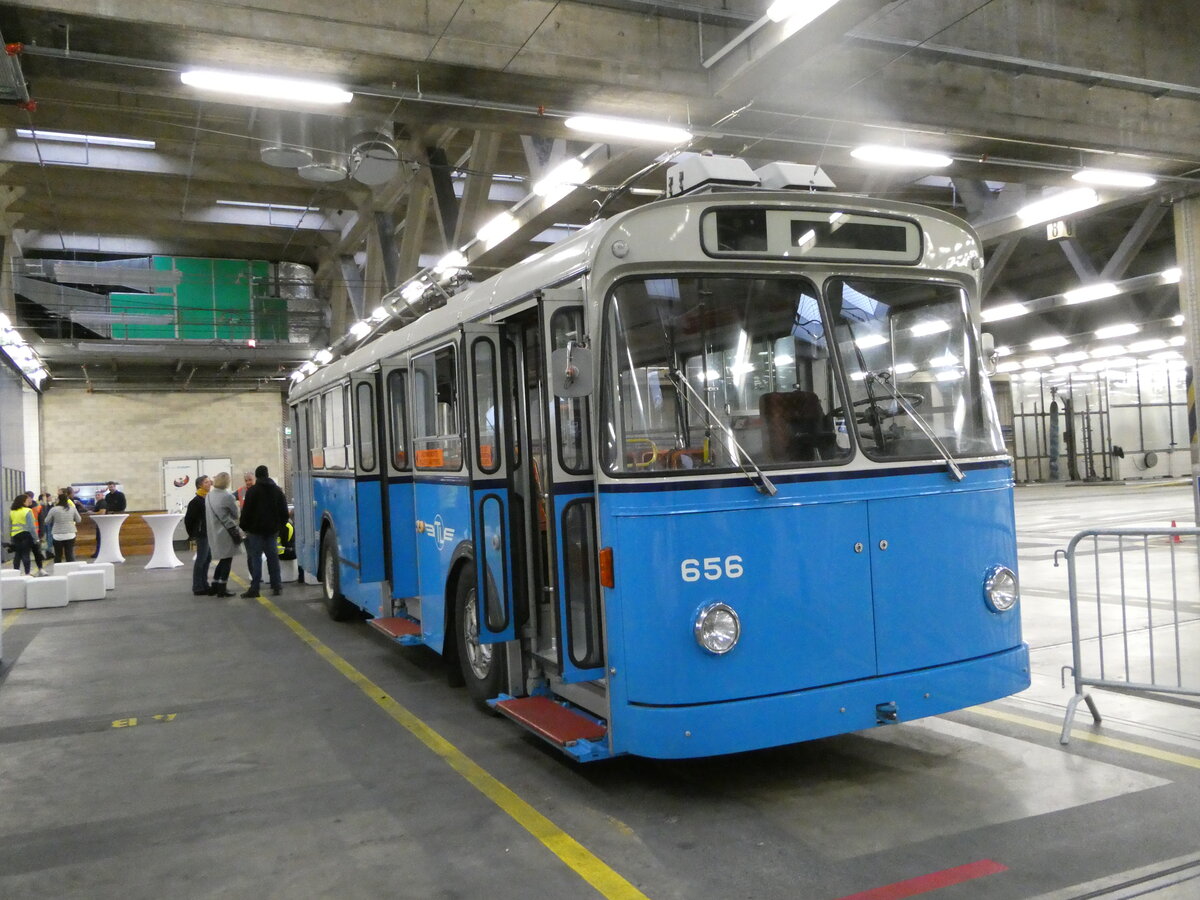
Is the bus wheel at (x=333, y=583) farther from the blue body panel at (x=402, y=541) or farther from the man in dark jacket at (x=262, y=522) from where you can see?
the man in dark jacket at (x=262, y=522)

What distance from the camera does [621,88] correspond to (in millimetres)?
9016

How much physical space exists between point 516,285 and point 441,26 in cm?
363

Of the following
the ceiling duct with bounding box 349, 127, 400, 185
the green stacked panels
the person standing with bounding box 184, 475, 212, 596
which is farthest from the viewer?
the green stacked panels

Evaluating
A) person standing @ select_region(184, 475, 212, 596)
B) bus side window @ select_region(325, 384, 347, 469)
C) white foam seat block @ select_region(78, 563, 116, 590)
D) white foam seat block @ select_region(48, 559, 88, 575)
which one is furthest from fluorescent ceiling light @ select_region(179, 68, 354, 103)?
white foam seat block @ select_region(48, 559, 88, 575)

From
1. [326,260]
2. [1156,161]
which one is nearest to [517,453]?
[1156,161]

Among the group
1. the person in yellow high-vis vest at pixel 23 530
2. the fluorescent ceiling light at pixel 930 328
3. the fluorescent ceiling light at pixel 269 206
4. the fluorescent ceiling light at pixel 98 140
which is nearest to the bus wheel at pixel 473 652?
the fluorescent ceiling light at pixel 930 328

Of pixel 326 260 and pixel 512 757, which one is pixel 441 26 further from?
pixel 326 260

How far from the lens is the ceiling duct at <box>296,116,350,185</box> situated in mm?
11891

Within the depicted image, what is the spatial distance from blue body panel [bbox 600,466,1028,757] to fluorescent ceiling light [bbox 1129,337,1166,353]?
27700mm

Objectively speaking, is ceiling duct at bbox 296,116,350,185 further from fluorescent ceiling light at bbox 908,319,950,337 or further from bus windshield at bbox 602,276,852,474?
fluorescent ceiling light at bbox 908,319,950,337

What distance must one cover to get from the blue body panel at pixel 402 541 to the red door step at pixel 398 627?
241 mm

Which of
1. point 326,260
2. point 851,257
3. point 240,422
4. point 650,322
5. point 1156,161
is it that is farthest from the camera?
point 240,422

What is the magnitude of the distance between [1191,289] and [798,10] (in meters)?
7.72

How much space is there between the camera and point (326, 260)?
77.9 ft
